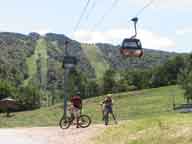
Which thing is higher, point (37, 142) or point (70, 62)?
point (70, 62)

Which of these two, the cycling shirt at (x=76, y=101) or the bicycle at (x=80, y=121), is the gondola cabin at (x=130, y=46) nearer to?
the cycling shirt at (x=76, y=101)

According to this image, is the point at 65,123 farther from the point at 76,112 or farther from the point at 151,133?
the point at 151,133

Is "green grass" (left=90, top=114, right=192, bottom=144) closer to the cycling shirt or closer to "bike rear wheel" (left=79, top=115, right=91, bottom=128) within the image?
"bike rear wheel" (left=79, top=115, right=91, bottom=128)

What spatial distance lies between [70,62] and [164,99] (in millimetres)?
59874

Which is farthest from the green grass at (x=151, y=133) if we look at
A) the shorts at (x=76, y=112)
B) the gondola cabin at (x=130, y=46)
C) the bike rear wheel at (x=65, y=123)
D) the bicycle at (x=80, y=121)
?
the bike rear wheel at (x=65, y=123)

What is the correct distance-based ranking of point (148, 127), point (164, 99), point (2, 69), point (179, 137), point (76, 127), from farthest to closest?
point (2, 69)
point (164, 99)
point (76, 127)
point (148, 127)
point (179, 137)

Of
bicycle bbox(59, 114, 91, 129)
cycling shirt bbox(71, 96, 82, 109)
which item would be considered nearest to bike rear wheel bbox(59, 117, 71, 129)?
bicycle bbox(59, 114, 91, 129)

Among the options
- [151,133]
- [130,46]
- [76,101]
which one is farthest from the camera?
[76,101]

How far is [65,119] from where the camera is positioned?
27.8m

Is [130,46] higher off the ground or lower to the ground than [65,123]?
higher

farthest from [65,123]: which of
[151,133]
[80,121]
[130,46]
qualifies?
[151,133]

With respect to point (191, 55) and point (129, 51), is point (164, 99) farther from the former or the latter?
point (129, 51)

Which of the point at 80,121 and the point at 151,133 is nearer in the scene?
the point at 151,133

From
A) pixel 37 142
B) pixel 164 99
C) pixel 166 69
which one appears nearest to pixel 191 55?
pixel 164 99
